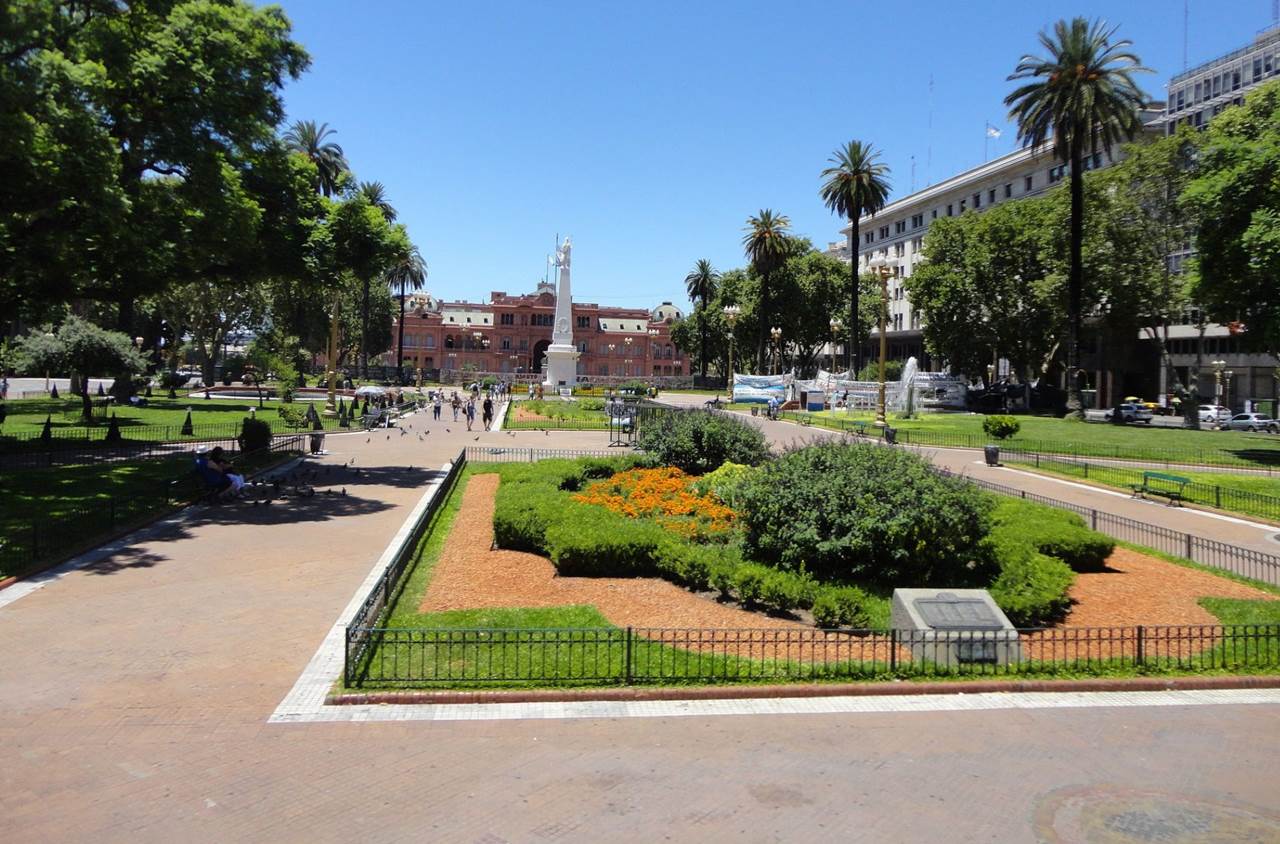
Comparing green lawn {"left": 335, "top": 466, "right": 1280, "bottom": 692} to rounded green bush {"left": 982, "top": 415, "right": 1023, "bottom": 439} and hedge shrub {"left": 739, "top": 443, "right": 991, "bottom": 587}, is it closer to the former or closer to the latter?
hedge shrub {"left": 739, "top": 443, "right": 991, "bottom": 587}

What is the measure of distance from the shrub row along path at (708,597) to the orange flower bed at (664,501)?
7.63 feet

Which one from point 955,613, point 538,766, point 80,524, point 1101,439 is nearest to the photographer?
point 538,766

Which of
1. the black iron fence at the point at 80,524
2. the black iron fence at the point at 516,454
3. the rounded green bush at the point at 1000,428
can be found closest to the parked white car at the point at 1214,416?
the rounded green bush at the point at 1000,428

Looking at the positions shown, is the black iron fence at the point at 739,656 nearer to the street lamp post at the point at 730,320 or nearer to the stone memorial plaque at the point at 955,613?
the stone memorial plaque at the point at 955,613

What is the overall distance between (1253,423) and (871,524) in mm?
51983

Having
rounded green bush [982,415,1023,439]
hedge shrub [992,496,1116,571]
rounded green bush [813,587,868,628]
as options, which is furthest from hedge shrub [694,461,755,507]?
rounded green bush [982,415,1023,439]

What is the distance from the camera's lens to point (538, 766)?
789cm

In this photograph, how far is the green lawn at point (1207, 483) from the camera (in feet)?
76.1

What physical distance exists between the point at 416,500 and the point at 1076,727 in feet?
55.4

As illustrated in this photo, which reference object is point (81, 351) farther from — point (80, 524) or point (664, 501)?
point (664, 501)

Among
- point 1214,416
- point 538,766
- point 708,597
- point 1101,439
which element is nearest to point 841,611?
point 708,597

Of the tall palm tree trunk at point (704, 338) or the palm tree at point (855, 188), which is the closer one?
the palm tree at point (855, 188)

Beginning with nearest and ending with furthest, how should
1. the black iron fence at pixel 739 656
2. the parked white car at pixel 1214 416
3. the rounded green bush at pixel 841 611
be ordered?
the black iron fence at pixel 739 656 < the rounded green bush at pixel 841 611 < the parked white car at pixel 1214 416

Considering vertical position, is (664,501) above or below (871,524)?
below
